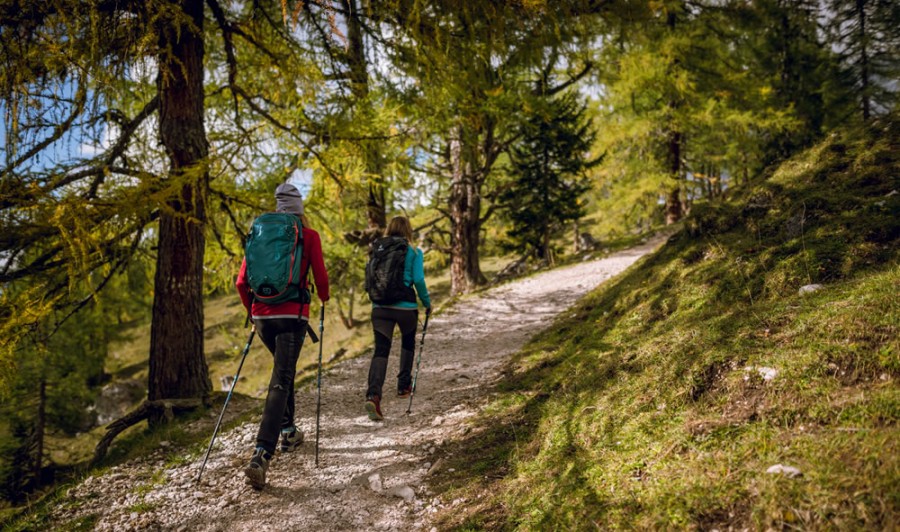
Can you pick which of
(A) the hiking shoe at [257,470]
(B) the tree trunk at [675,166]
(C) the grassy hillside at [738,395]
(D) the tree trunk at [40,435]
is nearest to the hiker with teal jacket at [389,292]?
(C) the grassy hillside at [738,395]

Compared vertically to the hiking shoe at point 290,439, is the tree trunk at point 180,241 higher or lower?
higher

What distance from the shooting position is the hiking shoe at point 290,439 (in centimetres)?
436

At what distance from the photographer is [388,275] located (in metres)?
5.02

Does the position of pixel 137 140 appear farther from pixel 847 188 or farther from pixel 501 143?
pixel 501 143

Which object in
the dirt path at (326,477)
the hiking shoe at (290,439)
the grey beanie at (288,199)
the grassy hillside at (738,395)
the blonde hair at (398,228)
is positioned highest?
the grey beanie at (288,199)

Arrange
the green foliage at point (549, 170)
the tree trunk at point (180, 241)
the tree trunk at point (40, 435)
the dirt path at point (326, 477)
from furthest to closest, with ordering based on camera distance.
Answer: the green foliage at point (549, 170)
the tree trunk at point (40, 435)
the tree trunk at point (180, 241)
the dirt path at point (326, 477)

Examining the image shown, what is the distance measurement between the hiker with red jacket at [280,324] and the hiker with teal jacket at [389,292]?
991 millimetres

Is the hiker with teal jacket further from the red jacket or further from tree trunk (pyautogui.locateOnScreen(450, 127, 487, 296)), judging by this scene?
tree trunk (pyautogui.locateOnScreen(450, 127, 487, 296))

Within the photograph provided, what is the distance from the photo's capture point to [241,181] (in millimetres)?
6820

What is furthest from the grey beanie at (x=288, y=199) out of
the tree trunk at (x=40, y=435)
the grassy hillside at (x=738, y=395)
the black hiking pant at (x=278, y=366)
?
the tree trunk at (x=40, y=435)

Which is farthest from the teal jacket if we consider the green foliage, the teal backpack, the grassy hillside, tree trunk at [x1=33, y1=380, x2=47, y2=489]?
tree trunk at [x1=33, y1=380, x2=47, y2=489]

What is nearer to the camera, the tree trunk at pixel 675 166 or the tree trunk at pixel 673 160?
the tree trunk at pixel 673 160

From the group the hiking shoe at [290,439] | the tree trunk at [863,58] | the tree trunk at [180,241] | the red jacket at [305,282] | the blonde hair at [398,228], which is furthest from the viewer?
the tree trunk at [863,58]

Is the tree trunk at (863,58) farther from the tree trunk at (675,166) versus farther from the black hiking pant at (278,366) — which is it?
the black hiking pant at (278,366)
